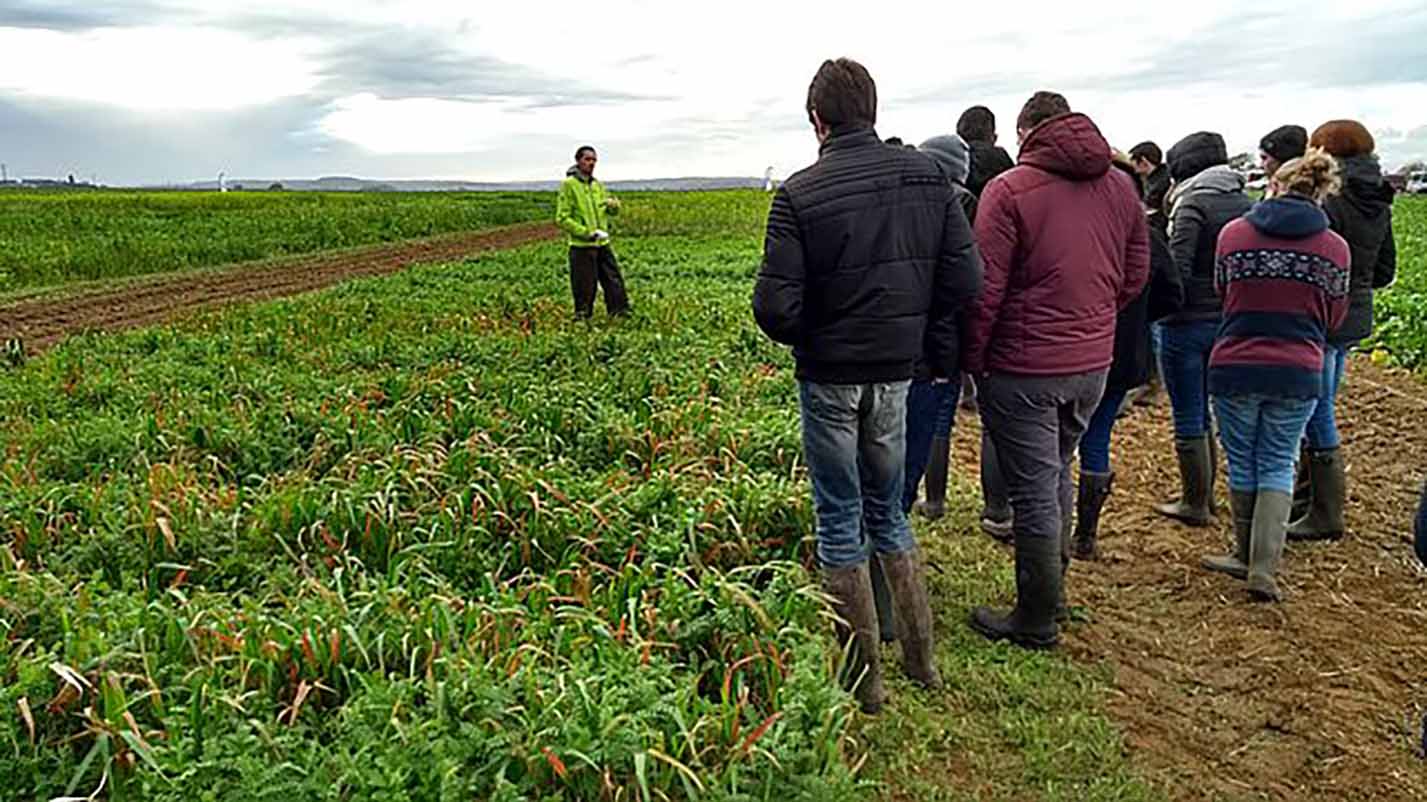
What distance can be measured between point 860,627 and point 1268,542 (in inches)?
84.8

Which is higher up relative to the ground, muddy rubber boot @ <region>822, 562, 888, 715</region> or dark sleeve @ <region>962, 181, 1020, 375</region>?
dark sleeve @ <region>962, 181, 1020, 375</region>

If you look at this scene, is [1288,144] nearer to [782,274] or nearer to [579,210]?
[782,274]

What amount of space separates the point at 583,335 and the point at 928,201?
5.95 m

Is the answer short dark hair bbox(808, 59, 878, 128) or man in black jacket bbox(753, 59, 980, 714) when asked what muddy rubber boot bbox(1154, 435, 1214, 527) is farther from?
short dark hair bbox(808, 59, 878, 128)

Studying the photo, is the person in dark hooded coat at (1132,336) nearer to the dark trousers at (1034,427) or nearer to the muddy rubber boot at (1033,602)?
the dark trousers at (1034,427)

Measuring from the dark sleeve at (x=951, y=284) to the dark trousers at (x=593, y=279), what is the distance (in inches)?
279

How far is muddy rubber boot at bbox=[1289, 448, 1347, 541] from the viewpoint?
18.3 feet

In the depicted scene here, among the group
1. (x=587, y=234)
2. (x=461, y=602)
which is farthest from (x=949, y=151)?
(x=587, y=234)

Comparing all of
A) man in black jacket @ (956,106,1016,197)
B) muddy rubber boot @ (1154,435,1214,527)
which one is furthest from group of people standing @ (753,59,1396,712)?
man in black jacket @ (956,106,1016,197)

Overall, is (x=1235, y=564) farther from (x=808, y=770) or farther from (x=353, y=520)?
(x=353, y=520)

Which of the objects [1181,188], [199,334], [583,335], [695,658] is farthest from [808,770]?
[199,334]

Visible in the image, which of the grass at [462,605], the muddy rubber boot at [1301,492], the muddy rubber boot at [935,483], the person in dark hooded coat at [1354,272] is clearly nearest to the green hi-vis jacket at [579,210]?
the grass at [462,605]

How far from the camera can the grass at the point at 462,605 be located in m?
2.98

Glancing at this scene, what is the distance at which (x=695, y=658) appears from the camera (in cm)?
361
